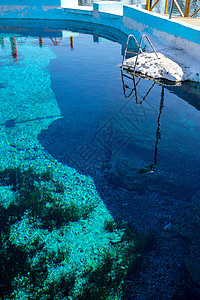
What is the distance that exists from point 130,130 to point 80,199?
2833 millimetres

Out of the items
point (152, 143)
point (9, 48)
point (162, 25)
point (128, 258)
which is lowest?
point (128, 258)

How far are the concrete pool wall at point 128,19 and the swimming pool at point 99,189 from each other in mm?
2031

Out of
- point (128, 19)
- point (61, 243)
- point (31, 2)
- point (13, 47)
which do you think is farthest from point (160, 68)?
point (31, 2)

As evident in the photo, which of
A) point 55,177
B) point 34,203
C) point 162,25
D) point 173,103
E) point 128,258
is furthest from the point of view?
point 162,25

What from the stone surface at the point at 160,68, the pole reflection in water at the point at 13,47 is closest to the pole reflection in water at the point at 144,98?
the stone surface at the point at 160,68

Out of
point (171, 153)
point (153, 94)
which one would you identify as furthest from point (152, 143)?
point (153, 94)

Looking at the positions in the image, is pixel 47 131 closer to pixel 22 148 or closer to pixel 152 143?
pixel 22 148

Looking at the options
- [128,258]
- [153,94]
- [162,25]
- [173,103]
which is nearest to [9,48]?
[162,25]

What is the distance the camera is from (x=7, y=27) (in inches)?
786

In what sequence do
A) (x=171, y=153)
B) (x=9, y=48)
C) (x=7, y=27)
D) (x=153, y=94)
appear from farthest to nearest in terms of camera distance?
(x=7, y=27), (x=9, y=48), (x=153, y=94), (x=171, y=153)

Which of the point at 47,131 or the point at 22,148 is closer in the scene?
the point at 22,148

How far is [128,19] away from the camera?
16766 millimetres

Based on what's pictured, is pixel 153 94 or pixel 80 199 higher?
pixel 153 94

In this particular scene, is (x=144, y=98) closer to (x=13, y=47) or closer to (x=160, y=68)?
(x=160, y=68)
